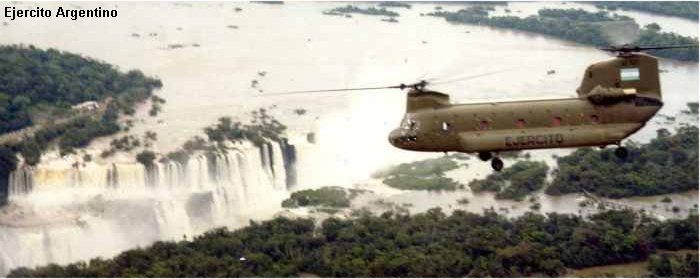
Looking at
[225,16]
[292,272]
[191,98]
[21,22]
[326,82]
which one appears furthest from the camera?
[225,16]

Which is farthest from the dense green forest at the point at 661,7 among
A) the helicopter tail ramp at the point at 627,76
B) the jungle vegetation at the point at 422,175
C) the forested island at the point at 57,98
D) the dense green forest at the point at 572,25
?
the helicopter tail ramp at the point at 627,76

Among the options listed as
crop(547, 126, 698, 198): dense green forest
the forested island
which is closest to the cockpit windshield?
the forested island

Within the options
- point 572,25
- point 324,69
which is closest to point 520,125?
point 324,69

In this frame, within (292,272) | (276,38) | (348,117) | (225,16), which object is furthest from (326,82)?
(292,272)

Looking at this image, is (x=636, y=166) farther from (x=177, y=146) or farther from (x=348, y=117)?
(x=177, y=146)

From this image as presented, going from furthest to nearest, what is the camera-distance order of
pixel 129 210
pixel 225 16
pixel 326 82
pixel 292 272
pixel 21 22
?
1. pixel 225 16
2. pixel 21 22
3. pixel 326 82
4. pixel 129 210
5. pixel 292 272

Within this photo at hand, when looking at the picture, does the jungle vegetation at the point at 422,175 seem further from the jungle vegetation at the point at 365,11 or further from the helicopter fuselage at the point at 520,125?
the jungle vegetation at the point at 365,11
